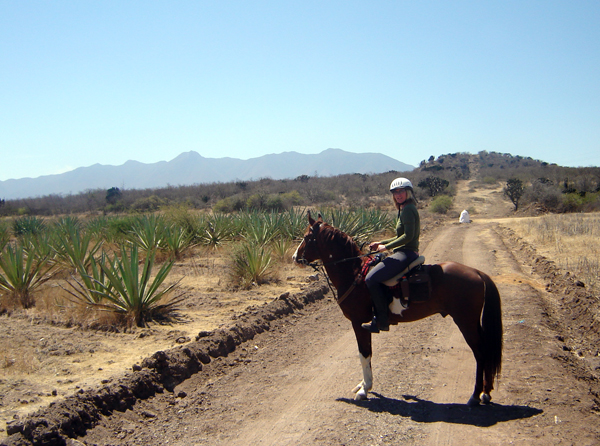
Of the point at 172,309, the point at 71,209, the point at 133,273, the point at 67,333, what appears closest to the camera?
the point at 67,333

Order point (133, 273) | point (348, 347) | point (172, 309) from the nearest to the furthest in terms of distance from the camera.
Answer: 1. point (348, 347)
2. point (133, 273)
3. point (172, 309)

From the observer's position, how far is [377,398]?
4715 mm

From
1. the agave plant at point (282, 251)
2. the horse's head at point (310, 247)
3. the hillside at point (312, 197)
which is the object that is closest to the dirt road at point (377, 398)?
the horse's head at point (310, 247)

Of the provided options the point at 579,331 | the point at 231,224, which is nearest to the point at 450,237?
the point at 231,224

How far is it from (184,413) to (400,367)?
109 inches

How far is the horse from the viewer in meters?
4.42

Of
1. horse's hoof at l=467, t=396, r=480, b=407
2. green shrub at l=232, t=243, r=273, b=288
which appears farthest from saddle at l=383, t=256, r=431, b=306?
green shrub at l=232, t=243, r=273, b=288

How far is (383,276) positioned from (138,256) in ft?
31.7

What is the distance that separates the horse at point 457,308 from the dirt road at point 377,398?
33 centimetres

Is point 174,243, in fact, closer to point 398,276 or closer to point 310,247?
point 310,247

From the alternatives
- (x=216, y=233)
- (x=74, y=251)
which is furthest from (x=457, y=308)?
(x=216, y=233)

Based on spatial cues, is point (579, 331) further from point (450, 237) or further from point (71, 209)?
point (71, 209)

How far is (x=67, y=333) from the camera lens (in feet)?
22.9

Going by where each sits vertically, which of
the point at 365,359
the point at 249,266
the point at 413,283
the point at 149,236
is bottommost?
the point at 365,359
